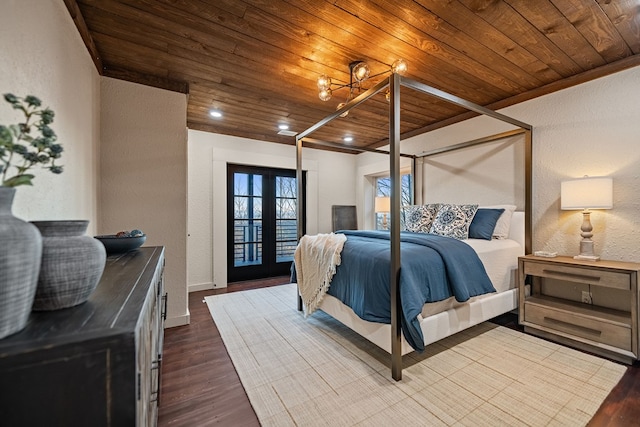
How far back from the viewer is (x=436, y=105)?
332cm

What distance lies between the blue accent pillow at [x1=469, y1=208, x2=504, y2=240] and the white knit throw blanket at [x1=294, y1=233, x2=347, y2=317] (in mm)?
1457

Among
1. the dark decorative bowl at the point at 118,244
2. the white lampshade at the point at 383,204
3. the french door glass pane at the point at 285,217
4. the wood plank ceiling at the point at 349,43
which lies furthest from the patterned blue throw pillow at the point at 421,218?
the dark decorative bowl at the point at 118,244

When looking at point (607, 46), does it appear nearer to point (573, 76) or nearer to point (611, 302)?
point (573, 76)

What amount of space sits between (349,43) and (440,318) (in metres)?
2.24

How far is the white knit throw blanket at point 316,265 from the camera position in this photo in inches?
94.9

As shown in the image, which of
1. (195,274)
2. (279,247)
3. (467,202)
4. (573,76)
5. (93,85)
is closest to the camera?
(93,85)

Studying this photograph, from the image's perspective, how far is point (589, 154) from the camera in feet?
8.28

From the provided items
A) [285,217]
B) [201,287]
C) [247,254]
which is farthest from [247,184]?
[201,287]

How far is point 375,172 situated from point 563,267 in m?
3.35

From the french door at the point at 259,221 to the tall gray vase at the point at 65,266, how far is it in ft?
11.9

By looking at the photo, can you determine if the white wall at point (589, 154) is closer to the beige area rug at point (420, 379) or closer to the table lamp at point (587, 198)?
the table lamp at point (587, 198)

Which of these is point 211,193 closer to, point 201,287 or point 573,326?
point 201,287

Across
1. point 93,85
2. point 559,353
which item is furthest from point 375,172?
point 93,85

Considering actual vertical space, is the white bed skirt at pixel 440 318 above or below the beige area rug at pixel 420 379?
above
